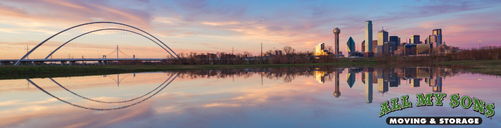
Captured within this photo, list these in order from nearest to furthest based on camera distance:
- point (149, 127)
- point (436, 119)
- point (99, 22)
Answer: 1. point (149, 127)
2. point (436, 119)
3. point (99, 22)

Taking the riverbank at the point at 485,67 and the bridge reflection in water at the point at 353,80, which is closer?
the bridge reflection in water at the point at 353,80

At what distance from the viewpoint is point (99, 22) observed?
289ft

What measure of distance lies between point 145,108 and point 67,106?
11.4 feet

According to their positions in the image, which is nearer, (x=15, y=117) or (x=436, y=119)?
(x=436, y=119)

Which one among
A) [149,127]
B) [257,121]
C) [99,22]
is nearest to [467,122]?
[257,121]

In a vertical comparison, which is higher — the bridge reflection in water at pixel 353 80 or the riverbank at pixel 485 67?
the riverbank at pixel 485 67

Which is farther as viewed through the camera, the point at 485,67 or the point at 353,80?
the point at 485,67

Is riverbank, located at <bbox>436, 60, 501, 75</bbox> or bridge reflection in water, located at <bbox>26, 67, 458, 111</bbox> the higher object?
riverbank, located at <bbox>436, 60, 501, 75</bbox>

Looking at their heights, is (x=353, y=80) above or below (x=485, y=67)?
below

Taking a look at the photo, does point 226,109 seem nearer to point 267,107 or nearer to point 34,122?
point 267,107

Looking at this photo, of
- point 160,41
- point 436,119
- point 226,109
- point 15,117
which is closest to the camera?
point 436,119

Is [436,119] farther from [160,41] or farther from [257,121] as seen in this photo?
[160,41]

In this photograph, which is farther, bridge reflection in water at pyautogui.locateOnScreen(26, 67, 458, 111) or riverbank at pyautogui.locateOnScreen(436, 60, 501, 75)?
riverbank at pyautogui.locateOnScreen(436, 60, 501, 75)

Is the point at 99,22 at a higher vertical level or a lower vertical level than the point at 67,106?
higher
